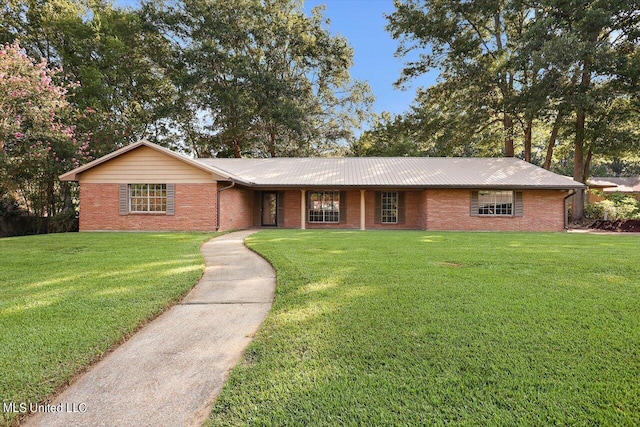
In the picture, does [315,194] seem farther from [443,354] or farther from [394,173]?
[443,354]

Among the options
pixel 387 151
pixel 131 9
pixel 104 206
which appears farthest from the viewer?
pixel 387 151

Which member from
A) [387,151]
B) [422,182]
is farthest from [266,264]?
[387,151]

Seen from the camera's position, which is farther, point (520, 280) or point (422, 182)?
point (422, 182)

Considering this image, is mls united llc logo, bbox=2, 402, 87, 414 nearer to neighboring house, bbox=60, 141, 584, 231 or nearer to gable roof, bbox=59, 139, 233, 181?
neighboring house, bbox=60, 141, 584, 231

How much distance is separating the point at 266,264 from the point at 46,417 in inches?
170

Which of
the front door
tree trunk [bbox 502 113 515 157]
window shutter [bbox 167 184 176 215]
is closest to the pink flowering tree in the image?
window shutter [bbox 167 184 176 215]

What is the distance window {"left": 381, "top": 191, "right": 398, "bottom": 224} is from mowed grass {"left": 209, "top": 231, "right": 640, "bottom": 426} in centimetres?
1076

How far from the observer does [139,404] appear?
6.61ft

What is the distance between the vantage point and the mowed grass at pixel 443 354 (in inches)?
73.4

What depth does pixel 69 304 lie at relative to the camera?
362 cm

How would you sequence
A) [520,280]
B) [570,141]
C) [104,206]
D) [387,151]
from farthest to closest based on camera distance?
[387,151] < [570,141] < [104,206] < [520,280]

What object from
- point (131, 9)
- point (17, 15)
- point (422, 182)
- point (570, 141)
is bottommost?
point (422, 182)

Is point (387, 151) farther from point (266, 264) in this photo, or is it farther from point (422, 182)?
point (266, 264)

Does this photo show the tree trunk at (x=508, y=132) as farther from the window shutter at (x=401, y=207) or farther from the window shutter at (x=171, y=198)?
the window shutter at (x=171, y=198)
